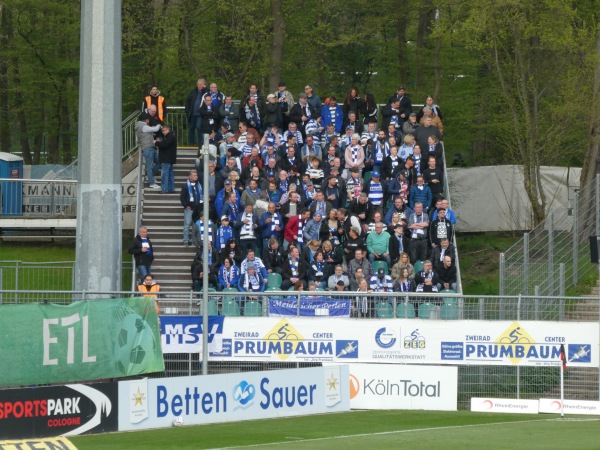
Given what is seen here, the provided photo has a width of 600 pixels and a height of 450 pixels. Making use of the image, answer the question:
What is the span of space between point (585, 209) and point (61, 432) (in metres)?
17.6

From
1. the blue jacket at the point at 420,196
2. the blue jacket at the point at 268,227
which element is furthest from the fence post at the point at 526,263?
the blue jacket at the point at 268,227

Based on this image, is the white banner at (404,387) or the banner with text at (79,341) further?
the white banner at (404,387)

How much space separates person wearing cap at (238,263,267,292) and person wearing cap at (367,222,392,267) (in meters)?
2.79

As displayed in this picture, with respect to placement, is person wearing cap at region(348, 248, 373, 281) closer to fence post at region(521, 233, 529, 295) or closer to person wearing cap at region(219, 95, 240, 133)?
fence post at region(521, 233, 529, 295)

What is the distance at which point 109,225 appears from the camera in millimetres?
27609

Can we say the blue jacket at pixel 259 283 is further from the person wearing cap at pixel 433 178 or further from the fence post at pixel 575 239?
the fence post at pixel 575 239

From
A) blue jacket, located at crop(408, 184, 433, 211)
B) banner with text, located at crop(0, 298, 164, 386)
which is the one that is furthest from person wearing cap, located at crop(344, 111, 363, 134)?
banner with text, located at crop(0, 298, 164, 386)

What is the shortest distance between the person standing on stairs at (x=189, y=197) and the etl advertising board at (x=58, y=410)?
37.7 ft

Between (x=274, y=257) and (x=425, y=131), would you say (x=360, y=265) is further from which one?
(x=425, y=131)

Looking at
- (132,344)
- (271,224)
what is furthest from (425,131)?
(132,344)

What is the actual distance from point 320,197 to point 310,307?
4.90 metres

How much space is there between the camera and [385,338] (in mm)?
27453

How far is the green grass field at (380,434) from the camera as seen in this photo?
2031 cm

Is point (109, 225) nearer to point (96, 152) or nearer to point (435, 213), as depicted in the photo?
point (96, 152)
